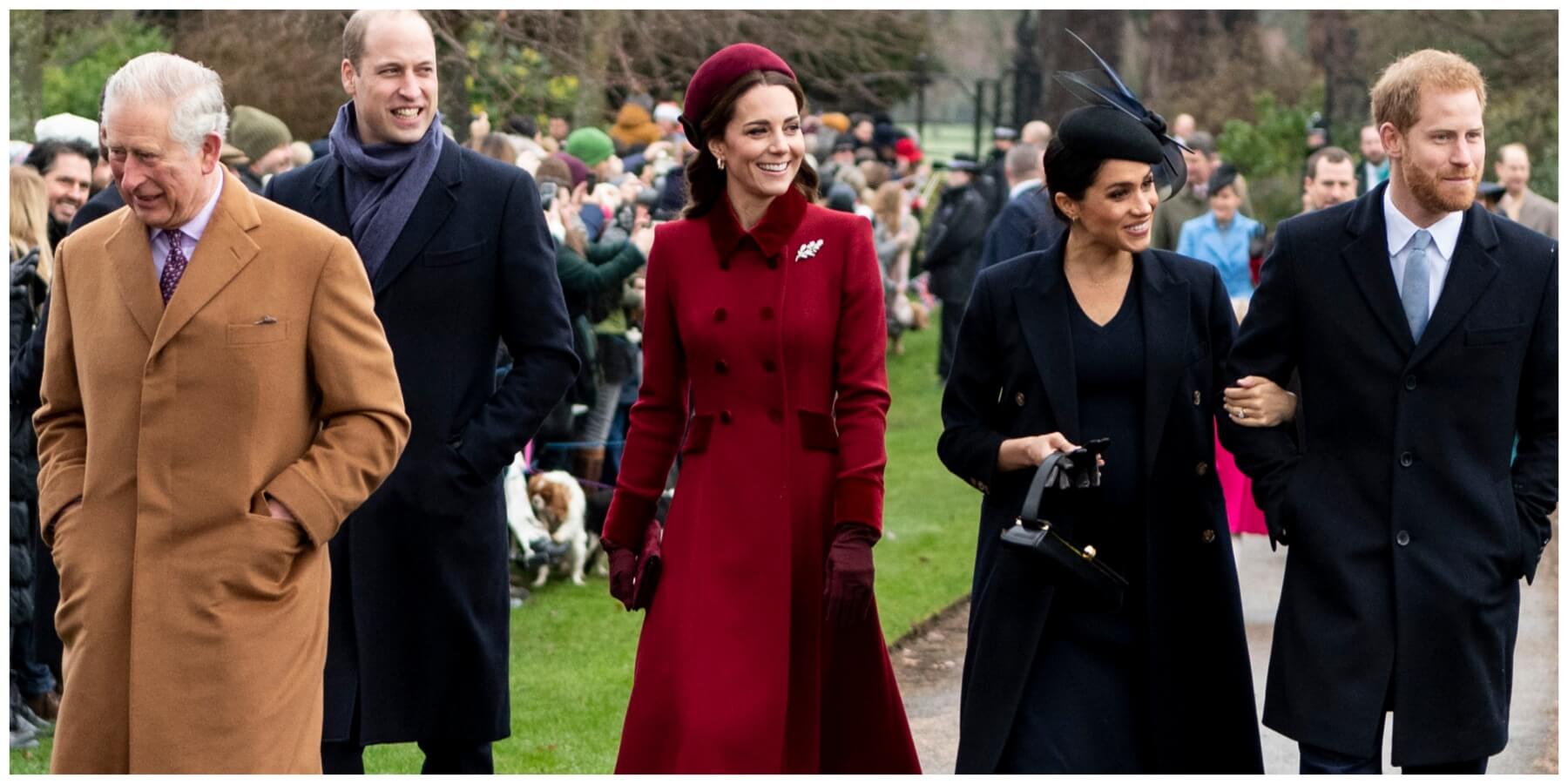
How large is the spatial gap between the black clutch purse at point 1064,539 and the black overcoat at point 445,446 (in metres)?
1.32

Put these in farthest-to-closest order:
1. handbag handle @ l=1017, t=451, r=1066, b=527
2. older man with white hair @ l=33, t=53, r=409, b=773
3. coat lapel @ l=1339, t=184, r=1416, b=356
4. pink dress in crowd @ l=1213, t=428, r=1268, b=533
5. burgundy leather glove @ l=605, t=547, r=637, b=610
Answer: pink dress in crowd @ l=1213, t=428, r=1268, b=533 < burgundy leather glove @ l=605, t=547, r=637, b=610 < coat lapel @ l=1339, t=184, r=1416, b=356 < handbag handle @ l=1017, t=451, r=1066, b=527 < older man with white hair @ l=33, t=53, r=409, b=773

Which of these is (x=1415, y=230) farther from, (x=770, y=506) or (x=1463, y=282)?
(x=770, y=506)

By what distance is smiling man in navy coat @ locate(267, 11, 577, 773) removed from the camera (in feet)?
20.4

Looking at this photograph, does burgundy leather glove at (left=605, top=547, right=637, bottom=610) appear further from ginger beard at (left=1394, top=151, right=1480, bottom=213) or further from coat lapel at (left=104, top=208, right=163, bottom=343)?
ginger beard at (left=1394, top=151, right=1480, bottom=213)

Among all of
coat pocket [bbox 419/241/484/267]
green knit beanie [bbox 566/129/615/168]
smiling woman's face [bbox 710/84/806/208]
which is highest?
green knit beanie [bbox 566/129/615/168]

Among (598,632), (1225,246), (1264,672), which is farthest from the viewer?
(1225,246)

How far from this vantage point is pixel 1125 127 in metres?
5.97

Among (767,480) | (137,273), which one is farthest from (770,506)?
(137,273)

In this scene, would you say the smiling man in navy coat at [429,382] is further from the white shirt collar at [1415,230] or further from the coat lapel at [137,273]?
the white shirt collar at [1415,230]

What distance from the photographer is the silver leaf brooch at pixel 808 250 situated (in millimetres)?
5984

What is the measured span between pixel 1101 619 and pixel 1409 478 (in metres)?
0.82

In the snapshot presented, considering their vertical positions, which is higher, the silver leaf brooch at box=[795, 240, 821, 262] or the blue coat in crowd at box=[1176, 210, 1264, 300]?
the blue coat in crowd at box=[1176, 210, 1264, 300]

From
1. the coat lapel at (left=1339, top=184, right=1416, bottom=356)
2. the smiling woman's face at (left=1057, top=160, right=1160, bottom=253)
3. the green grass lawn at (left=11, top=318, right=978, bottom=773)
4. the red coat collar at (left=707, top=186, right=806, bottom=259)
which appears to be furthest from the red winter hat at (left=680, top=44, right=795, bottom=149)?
the green grass lawn at (left=11, top=318, right=978, bottom=773)

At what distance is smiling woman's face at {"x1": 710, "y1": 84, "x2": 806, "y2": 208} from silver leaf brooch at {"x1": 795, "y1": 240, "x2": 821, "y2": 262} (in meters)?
0.15
